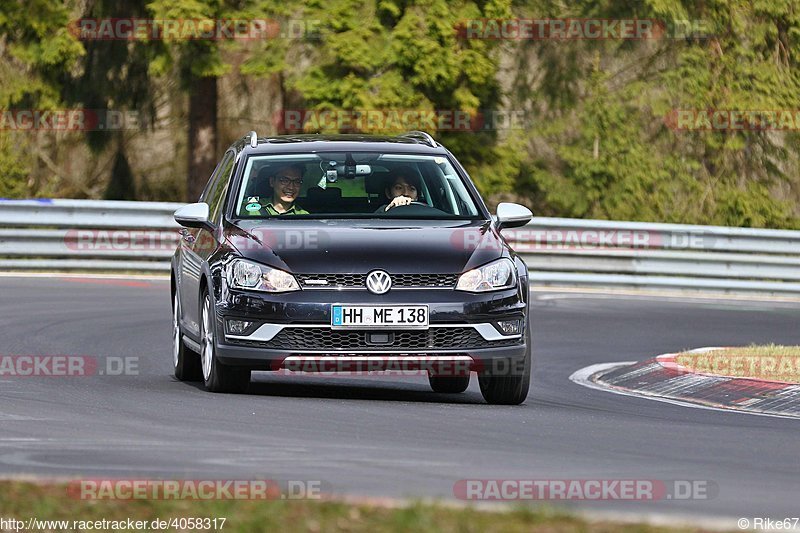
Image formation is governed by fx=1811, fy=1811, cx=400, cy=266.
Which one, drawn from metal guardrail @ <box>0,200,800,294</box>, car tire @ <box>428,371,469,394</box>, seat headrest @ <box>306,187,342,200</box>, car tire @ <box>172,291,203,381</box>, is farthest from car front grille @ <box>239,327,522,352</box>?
metal guardrail @ <box>0,200,800,294</box>

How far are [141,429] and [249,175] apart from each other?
3350mm

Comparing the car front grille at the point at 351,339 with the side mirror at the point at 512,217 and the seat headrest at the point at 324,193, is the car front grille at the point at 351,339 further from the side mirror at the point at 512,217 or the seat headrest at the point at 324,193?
the seat headrest at the point at 324,193

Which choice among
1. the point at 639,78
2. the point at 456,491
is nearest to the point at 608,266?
the point at 639,78

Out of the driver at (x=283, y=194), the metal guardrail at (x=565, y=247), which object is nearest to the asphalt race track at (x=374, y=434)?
the driver at (x=283, y=194)

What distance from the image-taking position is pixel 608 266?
24.7 meters

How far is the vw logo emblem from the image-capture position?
11094 millimetres

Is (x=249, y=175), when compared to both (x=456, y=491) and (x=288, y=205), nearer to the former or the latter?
(x=288, y=205)

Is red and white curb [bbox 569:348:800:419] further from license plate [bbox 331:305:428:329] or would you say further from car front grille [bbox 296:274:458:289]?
license plate [bbox 331:305:428:329]

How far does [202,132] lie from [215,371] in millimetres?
22576

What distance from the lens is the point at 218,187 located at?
13.1m

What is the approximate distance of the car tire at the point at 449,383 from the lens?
12859 millimetres

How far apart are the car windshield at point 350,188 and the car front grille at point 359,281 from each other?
97cm

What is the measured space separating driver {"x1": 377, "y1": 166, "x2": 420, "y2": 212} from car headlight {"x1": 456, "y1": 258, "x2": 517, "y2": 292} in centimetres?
115

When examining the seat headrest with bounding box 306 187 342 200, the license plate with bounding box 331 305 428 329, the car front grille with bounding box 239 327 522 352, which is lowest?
the car front grille with bounding box 239 327 522 352
